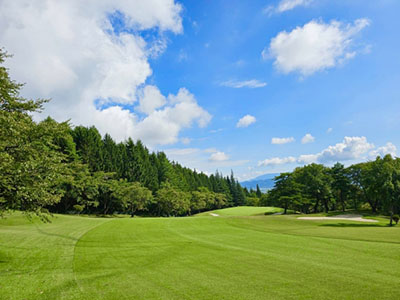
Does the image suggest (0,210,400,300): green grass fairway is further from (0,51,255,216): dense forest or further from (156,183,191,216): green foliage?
(156,183,191,216): green foliage

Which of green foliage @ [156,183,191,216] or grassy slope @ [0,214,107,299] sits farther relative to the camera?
green foliage @ [156,183,191,216]

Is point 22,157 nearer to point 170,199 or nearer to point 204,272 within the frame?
point 204,272

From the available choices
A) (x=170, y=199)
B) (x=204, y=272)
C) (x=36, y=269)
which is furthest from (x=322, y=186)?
(x=36, y=269)

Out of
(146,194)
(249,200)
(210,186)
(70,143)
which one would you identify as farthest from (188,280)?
(249,200)

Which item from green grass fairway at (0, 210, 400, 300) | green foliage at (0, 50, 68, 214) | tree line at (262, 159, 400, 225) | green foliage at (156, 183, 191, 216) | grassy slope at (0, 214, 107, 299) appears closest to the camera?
green grass fairway at (0, 210, 400, 300)

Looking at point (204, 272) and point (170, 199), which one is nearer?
point (204, 272)

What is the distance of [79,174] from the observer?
148ft

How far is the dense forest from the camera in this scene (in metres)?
11.0

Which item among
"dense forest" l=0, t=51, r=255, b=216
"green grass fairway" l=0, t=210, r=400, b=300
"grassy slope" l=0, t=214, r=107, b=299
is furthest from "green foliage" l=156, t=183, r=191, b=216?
"green grass fairway" l=0, t=210, r=400, b=300

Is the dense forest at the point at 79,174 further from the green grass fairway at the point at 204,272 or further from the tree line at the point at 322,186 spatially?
the tree line at the point at 322,186

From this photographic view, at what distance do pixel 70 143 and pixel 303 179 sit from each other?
56.6 m

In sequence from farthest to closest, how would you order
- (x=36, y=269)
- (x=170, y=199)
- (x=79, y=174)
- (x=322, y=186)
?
(x=170, y=199) < (x=322, y=186) < (x=79, y=174) < (x=36, y=269)

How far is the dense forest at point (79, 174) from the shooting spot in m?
11.0

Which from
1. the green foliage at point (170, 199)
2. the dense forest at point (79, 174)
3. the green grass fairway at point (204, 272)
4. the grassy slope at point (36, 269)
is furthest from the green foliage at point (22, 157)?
the green foliage at point (170, 199)
